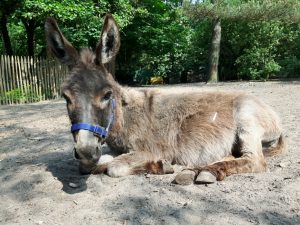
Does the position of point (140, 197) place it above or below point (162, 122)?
below

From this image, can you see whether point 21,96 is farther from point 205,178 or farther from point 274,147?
point 205,178

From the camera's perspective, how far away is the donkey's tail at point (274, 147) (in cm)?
438

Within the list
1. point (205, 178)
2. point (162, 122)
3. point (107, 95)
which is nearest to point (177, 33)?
point (162, 122)

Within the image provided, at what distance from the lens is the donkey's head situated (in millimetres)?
3018

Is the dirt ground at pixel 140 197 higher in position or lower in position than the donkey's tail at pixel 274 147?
lower

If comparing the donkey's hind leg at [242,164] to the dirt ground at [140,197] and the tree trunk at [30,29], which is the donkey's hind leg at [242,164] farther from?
the tree trunk at [30,29]

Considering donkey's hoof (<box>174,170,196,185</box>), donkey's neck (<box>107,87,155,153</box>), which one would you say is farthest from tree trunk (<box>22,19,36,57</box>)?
donkey's hoof (<box>174,170,196,185</box>)

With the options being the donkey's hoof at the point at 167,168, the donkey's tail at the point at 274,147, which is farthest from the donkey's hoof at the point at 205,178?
the donkey's tail at the point at 274,147

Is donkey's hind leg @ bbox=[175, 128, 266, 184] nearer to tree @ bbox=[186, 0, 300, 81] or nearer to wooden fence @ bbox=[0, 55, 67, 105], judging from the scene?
wooden fence @ bbox=[0, 55, 67, 105]

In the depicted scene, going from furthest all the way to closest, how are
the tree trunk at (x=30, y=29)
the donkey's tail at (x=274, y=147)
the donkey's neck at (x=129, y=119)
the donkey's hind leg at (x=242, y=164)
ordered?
the tree trunk at (x=30, y=29), the donkey's tail at (x=274, y=147), the donkey's neck at (x=129, y=119), the donkey's hind leg at (x=242, y=164)

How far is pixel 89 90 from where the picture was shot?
3.22 metres

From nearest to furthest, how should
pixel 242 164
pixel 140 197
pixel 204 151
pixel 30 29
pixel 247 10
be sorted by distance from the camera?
pixel 140 197 < pixel 242 164 < pixel 204 151 < pixel 30 29 < pixel 247 10

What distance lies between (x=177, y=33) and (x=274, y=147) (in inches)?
690

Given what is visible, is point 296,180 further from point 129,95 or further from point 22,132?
point 22,132
